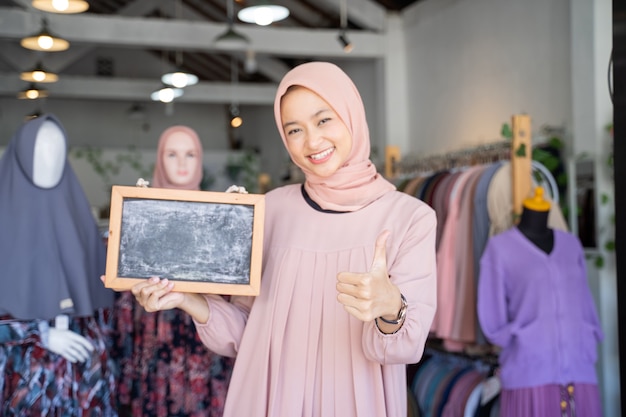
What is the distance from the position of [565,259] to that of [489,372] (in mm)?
883

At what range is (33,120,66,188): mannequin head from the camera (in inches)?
113

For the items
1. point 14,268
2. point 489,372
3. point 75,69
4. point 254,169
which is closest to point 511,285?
point 489,372

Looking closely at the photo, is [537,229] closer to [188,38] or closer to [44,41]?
[44,41]

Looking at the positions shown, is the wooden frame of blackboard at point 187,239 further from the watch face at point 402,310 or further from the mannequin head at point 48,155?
the mannequin head at point 48,155

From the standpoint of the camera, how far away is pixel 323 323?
1935 millimetres

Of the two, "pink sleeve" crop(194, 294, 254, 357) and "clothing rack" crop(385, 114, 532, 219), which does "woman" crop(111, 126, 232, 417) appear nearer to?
"pink sleeve" crop(194, 294, 254, 357)

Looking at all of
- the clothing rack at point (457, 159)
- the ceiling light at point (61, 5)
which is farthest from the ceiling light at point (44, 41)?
the clothing rack at point (457, 159)

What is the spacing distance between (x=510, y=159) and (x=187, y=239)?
8.92 feet

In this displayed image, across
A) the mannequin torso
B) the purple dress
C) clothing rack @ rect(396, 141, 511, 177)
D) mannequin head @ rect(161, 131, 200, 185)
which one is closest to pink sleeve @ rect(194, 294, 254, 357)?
mannequin head @ rect(161, 131, 200, 185)

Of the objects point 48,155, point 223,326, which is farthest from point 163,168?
point 223,326

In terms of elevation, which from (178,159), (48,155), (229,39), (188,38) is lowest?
(48,155)

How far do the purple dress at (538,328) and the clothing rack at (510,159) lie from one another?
0.46m

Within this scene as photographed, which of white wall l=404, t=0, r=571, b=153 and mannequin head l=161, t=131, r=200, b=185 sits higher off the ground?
white wall l=404, t=0, r=571, b=153

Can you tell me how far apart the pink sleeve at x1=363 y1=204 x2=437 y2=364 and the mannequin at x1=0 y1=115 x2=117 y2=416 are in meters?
1.56
